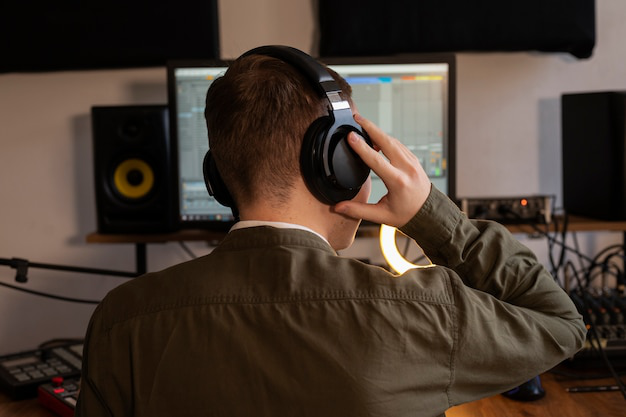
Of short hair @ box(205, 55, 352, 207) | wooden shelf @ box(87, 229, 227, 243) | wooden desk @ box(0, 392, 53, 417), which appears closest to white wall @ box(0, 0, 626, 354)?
wooden shelf @ box(87, 229, 227, 243)

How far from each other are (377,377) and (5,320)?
1596 mm

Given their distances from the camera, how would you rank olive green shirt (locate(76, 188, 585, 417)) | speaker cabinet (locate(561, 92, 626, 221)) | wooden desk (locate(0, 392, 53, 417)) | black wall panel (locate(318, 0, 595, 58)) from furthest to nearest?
black wall panel (locate(318, 0, 595, 58)) < speaker cabinet (locate(561, 92, 626, 221)) < wooden desk (locate(0, 392, 53, 417)) < olive green shirt (locate(76, 188, 585, 417))

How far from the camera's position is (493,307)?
2.99 feet

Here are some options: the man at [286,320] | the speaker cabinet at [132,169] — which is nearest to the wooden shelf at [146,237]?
the speaker cabinet at [132,169]

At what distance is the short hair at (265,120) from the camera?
3.00 ft

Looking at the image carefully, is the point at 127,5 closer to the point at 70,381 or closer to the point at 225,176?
the point at 70,381

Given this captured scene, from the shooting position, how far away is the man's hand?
95 cm

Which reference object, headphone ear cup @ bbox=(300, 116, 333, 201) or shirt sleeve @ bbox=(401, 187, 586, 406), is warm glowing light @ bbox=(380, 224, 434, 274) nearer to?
shirt sleeve @ bbox=(401, 187, 586, 406)

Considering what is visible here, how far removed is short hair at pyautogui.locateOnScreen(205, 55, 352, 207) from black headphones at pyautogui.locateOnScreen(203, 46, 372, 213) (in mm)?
14

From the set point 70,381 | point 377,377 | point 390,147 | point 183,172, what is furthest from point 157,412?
point 183,172

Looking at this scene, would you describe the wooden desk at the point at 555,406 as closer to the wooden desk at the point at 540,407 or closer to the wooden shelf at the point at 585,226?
the wooden desk at the point at 540,407

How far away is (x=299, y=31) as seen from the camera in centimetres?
198

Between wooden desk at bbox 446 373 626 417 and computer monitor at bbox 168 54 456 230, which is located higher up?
computer monitor at bbox 168 54 456 230

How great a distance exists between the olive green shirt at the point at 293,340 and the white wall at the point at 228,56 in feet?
3.81
